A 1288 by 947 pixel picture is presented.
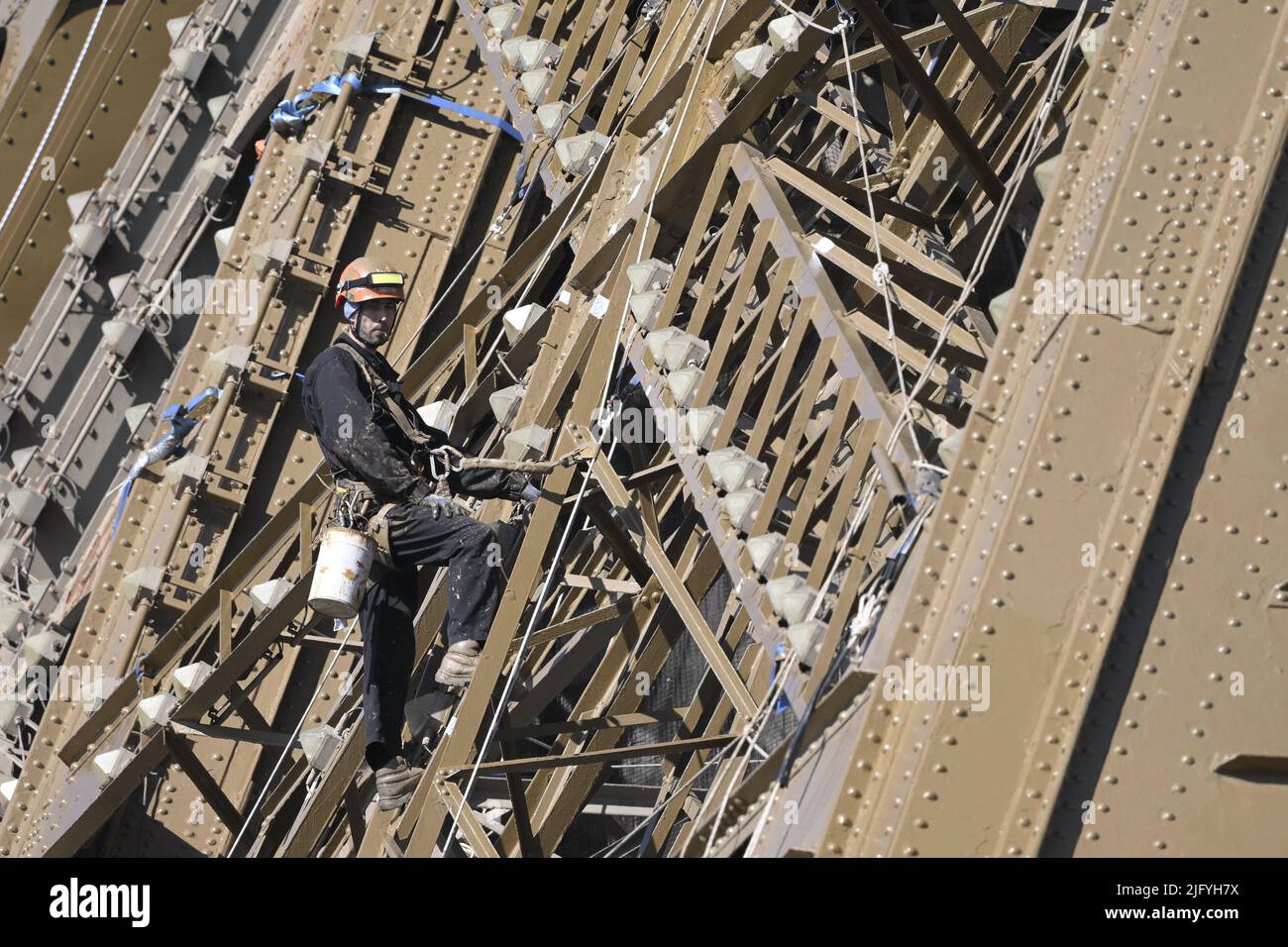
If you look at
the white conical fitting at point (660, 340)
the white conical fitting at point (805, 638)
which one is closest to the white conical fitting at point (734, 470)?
the white conical fitting at point (660, 340)

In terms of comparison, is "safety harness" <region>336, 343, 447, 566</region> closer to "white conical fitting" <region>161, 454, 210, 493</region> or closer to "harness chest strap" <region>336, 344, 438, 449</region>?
"harness chest strap" <region>336, 344, 438, 449</region>

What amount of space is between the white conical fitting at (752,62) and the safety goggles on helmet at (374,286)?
2.05m

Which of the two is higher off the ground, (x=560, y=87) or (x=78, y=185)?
(x=560, y=87)

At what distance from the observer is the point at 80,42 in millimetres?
18219

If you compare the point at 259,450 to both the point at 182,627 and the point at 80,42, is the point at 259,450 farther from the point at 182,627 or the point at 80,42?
the point at 80,42

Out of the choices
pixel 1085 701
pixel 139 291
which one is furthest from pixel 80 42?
pixel 1085 701

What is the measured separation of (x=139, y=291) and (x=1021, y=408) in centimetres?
1058

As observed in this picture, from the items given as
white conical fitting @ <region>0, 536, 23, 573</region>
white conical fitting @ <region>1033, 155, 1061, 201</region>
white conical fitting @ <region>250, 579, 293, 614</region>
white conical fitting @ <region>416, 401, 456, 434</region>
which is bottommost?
white conical fitting @ <region>0, 536, 23, 573</region>

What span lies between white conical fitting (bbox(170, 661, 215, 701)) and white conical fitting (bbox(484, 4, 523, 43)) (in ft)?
15.0

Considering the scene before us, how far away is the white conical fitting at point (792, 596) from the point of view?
8461 millimetres

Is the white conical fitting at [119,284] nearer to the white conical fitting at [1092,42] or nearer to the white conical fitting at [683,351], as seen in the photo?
the white conical fitting at [683,351]

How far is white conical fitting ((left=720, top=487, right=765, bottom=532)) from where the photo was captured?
8.93m

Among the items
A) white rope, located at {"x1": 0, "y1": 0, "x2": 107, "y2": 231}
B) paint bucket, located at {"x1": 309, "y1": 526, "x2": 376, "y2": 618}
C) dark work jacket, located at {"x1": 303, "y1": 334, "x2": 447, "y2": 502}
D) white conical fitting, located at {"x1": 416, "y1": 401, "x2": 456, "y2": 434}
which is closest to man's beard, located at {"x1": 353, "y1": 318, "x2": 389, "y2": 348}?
dark work jacket, located at {"x1": 303, "y1": 334, "x2": 447, "y2": 502}
